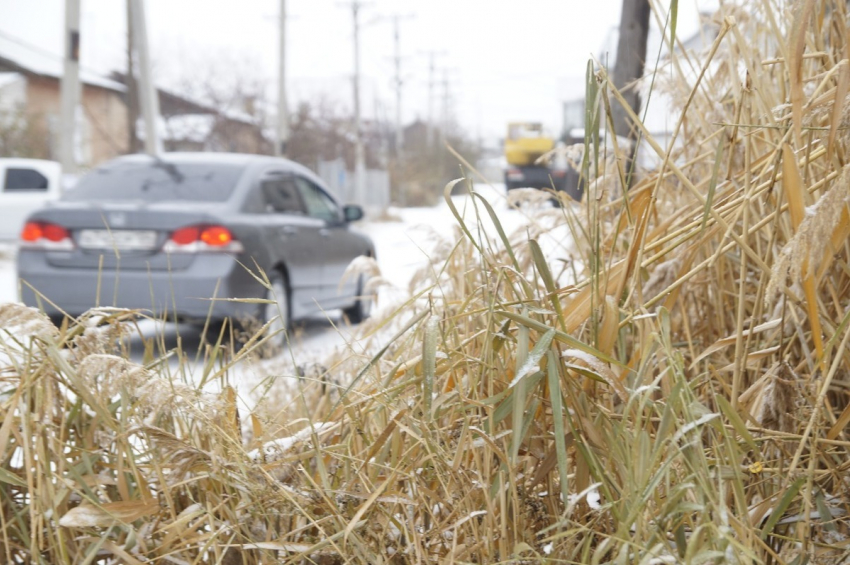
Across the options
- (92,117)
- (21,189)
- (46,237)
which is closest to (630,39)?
(46,237)

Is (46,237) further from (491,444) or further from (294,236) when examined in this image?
(491,444)

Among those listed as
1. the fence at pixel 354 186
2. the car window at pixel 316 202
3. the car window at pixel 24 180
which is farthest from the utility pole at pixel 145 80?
the fence at pixel 354 186

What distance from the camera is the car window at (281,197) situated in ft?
24.0

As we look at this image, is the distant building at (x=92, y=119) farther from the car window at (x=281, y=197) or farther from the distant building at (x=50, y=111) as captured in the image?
the car window at (x=281, y=197)

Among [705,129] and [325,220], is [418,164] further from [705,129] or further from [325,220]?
[705,129]

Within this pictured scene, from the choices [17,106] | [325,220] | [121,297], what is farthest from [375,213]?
[121,297]

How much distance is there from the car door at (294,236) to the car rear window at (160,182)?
34 centimetres

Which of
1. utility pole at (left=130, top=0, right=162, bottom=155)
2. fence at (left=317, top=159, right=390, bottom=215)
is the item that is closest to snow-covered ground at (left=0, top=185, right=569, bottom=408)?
utility pole at (left=130, top=0, right=162, bottom=155)

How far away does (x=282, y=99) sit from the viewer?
1149 inches

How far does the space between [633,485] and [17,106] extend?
93.9 ft

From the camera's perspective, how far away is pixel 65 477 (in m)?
1.51

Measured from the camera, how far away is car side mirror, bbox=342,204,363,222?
830 cm

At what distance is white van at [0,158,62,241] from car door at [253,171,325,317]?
10.1m

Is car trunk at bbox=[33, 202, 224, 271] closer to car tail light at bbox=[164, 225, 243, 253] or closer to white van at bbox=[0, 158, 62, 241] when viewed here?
car tail light at bbox=[164, 225, 243, 253]
